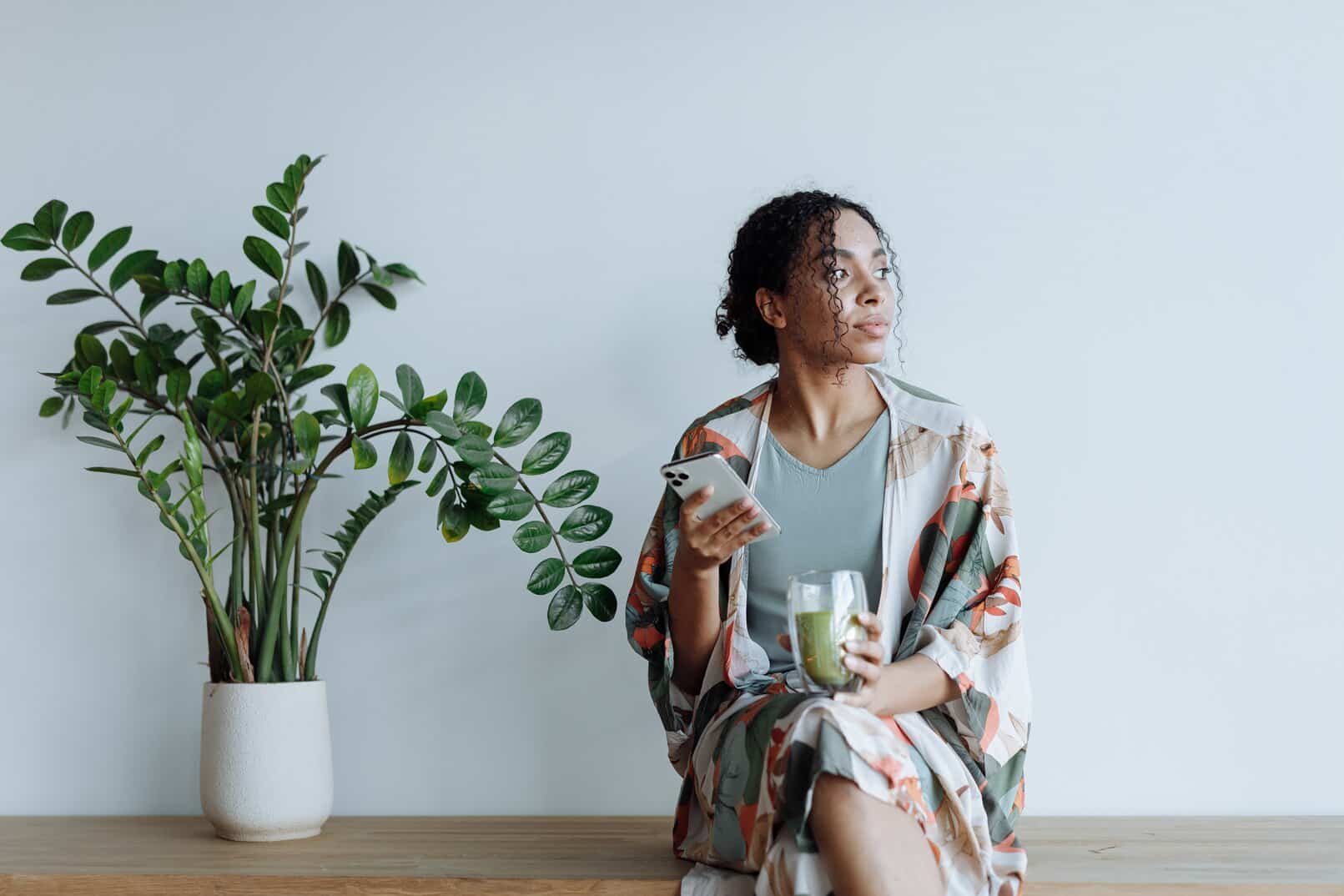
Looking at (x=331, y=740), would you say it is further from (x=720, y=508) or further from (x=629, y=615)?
(x=720, y=508)

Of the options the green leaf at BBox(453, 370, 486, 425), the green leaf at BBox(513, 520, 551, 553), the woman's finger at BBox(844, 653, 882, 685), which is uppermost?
the green leaf at BBox(453, 370, 486, 425)

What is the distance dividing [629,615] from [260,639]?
24.4 inches

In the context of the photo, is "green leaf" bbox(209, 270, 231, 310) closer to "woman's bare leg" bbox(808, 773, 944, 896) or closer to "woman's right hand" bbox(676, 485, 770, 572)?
"woman's right hand" bbox(676, 485, 770, 572)

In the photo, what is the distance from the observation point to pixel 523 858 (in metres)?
1.64

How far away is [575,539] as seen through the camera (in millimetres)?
1837

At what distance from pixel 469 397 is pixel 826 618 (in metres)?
0.83

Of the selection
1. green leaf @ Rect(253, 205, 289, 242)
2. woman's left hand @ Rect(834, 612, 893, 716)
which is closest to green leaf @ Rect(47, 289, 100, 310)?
green leaf @ Rect(253, 205, 289, 242)

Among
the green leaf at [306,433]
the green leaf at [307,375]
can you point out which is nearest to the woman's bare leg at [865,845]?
Result: the green leaf at [306,433]

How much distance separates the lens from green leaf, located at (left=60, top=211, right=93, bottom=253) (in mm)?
1980

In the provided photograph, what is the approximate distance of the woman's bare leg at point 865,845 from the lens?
1.23m

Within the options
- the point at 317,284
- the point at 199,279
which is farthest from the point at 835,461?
the point at 199,279

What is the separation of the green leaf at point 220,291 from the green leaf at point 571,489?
639mm

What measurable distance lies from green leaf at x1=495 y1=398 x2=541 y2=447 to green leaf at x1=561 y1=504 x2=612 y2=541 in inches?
6.0

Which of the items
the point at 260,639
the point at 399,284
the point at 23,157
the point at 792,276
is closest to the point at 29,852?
the point at 260,639
